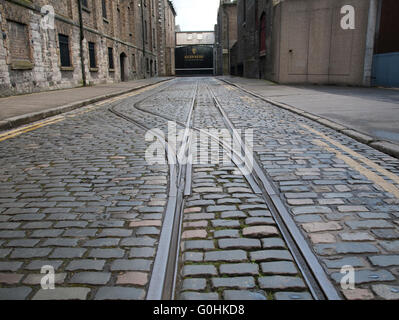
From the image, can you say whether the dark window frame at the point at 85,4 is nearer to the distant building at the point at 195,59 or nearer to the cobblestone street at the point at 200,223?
the cobblestone street at the point at 200,223

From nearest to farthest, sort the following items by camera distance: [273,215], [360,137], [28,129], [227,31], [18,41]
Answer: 1. [273,215]
2. [360,137]
3. [28,129]
4. [18,41]
5. [227,31]

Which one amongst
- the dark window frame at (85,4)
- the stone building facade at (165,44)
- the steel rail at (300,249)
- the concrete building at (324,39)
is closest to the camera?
the steel rail at (300,249)

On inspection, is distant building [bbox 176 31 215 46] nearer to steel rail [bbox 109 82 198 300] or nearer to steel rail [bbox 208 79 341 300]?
steel rail [bbox 109 82 198 300]

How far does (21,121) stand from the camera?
7629mm

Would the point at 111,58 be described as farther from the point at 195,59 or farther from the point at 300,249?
the point at 195,59

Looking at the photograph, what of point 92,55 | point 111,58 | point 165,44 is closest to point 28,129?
point 92,55

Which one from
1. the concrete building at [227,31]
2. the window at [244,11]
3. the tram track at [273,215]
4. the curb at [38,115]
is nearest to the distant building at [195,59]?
the concrete building at [227,31]

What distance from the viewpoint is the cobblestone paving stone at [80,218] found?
2.05 meters

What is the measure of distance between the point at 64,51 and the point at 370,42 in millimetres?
15741

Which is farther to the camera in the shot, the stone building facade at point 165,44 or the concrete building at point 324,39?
the stone building facade at point 165,44

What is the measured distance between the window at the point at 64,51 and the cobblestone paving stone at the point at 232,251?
17.0 metres

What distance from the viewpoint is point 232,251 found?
237 cm

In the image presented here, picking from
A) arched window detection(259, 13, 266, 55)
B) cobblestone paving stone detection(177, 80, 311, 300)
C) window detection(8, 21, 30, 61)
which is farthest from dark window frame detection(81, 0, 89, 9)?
cobblestone paving stone detection(177, 80, 311, 300)
